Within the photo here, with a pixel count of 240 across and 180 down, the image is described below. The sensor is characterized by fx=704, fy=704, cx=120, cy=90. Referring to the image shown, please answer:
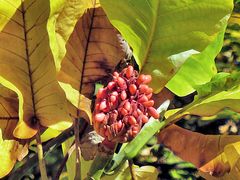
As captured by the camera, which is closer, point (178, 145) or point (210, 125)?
point (178, 145)

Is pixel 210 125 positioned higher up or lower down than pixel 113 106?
lower down

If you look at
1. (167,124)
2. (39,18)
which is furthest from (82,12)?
(167,124)

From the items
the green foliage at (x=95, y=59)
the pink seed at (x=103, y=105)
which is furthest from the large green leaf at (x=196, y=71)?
the pink seed at (x=103, y=105)

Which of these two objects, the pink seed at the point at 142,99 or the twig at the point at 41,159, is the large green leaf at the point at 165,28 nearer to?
the pink seed at the point at 142,99

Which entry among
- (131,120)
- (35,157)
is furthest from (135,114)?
(35,157)

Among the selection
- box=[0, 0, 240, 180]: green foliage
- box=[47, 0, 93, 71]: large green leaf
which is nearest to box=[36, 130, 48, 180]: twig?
box=[0, 0, 240, 180]: green foliage

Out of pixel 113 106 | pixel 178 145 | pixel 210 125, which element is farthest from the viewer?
pixel 210 125

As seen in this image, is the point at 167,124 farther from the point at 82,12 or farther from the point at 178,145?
the point at 82,12
